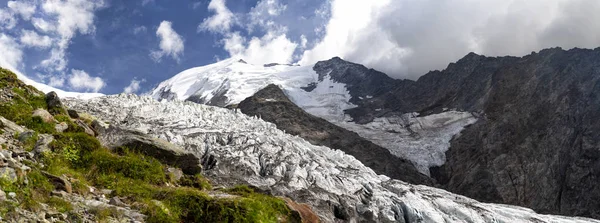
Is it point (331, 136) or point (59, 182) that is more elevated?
point (331, 136)

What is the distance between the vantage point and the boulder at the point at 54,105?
18.0 meters

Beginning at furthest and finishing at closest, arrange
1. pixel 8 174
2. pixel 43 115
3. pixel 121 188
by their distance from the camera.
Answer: pixel 43 115
pixel 121 188
pixel 8 174

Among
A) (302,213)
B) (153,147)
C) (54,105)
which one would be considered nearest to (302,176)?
(153,147)

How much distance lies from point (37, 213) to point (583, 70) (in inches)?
4961

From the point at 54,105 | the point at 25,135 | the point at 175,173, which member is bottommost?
the point at 175,173

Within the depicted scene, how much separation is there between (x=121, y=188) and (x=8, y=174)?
9.88ft

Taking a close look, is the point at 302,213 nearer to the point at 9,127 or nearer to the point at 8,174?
the point at 8,174

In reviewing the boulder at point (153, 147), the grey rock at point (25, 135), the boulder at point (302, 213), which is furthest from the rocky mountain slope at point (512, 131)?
the grey rock at point (25, 135)

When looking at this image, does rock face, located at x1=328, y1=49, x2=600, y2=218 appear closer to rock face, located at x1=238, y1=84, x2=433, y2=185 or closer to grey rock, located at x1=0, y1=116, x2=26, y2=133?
rock face, located at x1=238, y1=84, x2=433, y2=185

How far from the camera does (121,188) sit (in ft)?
36.8

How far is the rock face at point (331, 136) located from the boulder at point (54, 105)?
8027 cm

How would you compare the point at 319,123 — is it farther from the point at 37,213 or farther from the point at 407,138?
the point at 37,213

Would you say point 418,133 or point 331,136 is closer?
point 331,136

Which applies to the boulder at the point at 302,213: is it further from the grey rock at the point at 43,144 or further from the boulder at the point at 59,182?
the grey rock at the point at 43,144
